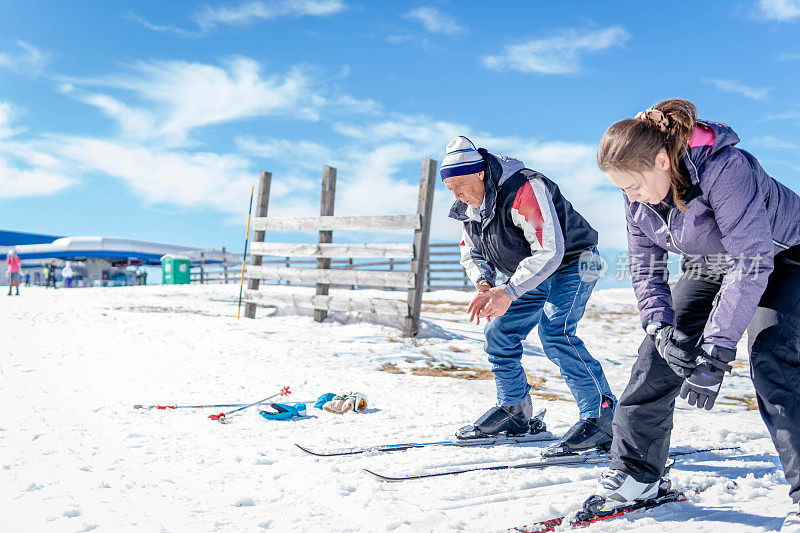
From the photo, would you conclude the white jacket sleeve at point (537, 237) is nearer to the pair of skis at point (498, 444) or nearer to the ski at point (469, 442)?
the pair of skis at point (498, 444)

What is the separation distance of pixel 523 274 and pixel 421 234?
17.0 feet

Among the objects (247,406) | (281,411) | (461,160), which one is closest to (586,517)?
(461,160)

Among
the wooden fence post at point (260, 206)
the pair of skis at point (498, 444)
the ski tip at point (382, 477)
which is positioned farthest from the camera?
the wooden fence post at point (260, 206)

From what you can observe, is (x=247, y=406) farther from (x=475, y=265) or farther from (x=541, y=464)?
(x=541, y=464)

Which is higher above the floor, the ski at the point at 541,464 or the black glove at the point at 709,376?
the black glove at the point at 709,376

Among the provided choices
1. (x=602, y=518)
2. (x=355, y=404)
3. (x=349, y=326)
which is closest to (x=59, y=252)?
(x=349, y=326)

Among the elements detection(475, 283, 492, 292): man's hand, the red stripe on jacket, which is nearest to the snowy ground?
detection(475, 283, 492, 292): man's hand

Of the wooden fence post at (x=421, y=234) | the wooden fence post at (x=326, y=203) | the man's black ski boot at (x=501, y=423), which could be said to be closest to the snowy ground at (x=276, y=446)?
the man's black ski boot at (x=501, y=423)

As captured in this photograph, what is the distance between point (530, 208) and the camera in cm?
290

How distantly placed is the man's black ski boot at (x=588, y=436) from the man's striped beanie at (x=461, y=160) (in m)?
1.50

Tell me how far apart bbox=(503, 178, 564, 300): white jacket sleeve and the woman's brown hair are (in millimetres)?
942

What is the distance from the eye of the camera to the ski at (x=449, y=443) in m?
3.11

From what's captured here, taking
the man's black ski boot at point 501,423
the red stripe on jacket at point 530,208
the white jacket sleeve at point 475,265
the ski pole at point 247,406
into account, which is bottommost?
the ski pole at point 247,406

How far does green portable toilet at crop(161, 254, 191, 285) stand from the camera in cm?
2250
